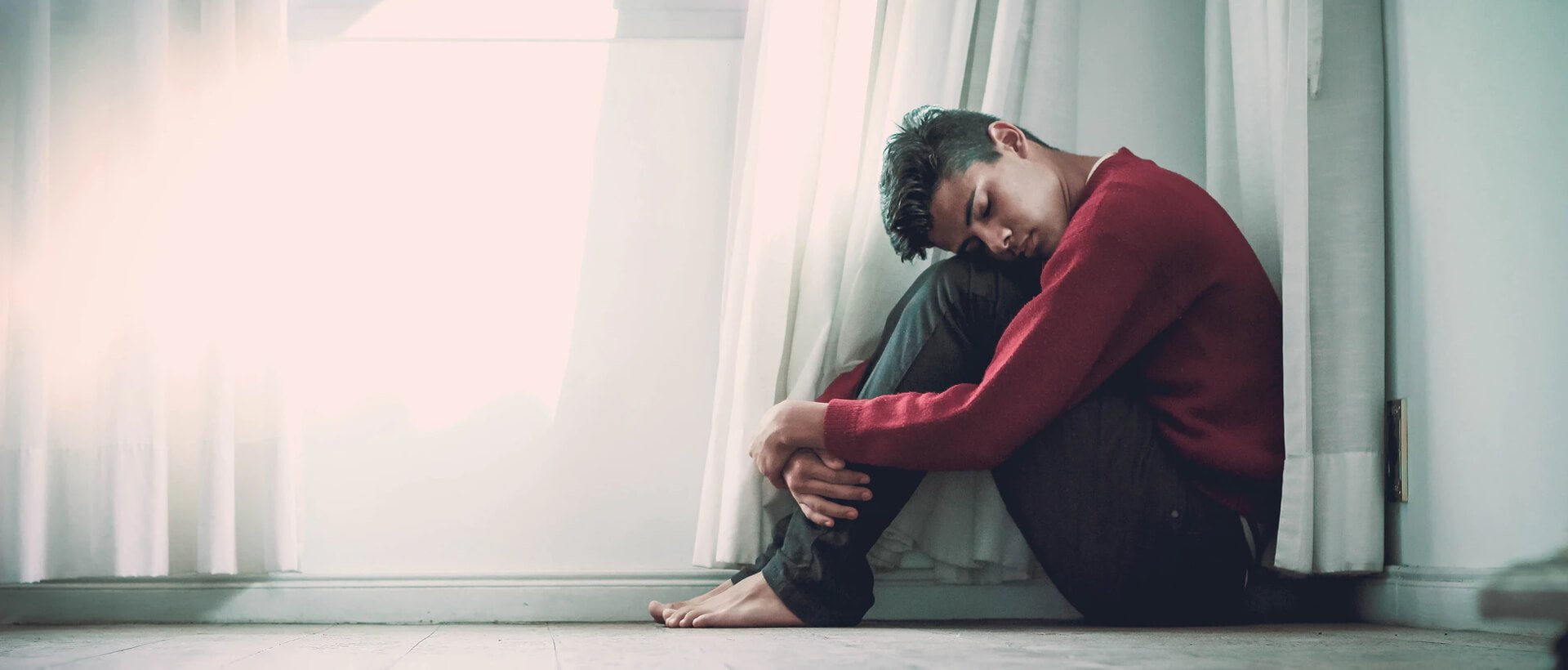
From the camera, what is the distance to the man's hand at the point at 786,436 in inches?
52.7

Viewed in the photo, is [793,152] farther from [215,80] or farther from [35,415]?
[35,415]

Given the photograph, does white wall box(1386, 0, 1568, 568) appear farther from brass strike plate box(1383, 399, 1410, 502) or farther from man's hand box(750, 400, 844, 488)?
man's hand box(750, 400, 844, 488)

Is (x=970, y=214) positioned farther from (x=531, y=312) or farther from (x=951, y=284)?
(x=531, y=312)

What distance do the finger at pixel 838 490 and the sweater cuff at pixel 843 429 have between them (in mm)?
34

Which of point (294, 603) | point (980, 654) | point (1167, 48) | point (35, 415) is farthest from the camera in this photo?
point (1167, 48)

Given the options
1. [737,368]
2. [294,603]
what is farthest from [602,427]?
[294,603]

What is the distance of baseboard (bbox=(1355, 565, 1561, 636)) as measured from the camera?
1.15 m

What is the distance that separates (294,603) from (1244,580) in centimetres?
131

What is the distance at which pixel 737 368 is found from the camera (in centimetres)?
155

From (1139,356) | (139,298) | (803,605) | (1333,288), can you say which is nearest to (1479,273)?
(1333,288)

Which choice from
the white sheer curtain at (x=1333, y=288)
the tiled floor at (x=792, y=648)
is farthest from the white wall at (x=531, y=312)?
the white sheer curtain at (x=1333, y=288)

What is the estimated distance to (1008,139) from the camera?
4.60 feet

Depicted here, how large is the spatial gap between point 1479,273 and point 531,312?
1.29 metres

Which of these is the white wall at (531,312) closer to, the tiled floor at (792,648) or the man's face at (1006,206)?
the tiled floor at (792,648)
